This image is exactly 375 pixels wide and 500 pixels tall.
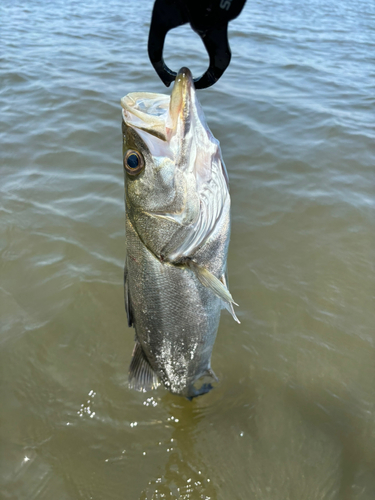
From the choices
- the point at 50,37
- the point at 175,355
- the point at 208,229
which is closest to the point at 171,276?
the point at 208,229

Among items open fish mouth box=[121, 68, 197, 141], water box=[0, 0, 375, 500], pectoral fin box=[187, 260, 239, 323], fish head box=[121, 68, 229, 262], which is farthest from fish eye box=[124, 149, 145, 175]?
water box=[0, 0, 375, 500]

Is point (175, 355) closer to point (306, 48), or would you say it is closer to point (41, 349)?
point (41, 349)

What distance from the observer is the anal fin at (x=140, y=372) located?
2531 mm

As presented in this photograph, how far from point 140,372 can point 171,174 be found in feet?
4.57

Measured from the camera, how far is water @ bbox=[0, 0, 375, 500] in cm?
269

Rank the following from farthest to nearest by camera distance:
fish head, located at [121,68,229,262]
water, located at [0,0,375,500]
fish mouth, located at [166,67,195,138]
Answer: water, located at [0,0,375,500]
fish head, located at [121,68,229,262]
fish mouth, located at [166,67,195,138]

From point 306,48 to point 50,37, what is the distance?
708 centimetres

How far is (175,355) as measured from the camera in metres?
2.43

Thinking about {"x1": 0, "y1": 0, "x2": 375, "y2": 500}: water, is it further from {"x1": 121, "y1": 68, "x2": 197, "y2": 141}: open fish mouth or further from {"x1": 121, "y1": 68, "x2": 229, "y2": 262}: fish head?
{"x1": 121, "y1": 68, "x2": 197, "y2": 141}: open fish mouth

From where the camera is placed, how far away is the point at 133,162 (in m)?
1.86

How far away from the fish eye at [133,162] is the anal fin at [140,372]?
1228mm

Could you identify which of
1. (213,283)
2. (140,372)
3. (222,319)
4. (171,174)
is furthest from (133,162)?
(222,319)

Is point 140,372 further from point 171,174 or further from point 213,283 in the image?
point 171,174

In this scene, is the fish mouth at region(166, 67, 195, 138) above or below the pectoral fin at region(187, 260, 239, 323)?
above
